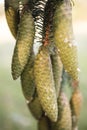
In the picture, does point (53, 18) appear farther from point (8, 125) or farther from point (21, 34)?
point (8, 125)

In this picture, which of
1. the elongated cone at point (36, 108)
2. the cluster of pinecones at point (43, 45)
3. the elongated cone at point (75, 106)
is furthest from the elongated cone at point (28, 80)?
the elongated cone at point (75, 106)

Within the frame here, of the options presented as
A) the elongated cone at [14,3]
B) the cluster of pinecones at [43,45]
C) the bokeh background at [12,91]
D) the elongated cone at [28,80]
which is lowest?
the bokeh background at [12,91]

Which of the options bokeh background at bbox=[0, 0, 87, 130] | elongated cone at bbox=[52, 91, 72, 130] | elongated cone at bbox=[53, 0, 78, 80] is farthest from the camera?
bokeh background at bbox=[0, 0, 87, 130]

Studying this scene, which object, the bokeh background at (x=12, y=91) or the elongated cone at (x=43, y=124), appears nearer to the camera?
the elongated cone at (x=43, y=124)

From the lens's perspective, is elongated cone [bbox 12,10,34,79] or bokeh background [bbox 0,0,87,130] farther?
bokeh background [bbox 0,0,87,130]

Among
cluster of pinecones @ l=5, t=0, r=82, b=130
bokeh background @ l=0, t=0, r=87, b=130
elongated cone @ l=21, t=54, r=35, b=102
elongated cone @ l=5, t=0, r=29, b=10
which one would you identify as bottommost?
bokeh background @ l=0, t=0, r=87, b=130

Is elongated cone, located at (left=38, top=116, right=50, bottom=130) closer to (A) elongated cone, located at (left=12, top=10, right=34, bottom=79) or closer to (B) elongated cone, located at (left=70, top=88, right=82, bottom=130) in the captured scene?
(B) elongated cone, located at (left=70, top=88, right=82, bottom=130)

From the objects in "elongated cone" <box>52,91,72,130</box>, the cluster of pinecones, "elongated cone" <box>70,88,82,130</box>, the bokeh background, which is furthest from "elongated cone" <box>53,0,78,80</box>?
the bokeh background

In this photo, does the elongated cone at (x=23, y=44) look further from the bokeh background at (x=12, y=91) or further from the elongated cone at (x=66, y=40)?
the bokeh background at (x=12, y=91)

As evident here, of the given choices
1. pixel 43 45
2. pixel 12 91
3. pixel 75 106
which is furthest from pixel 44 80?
pixel 12 91
